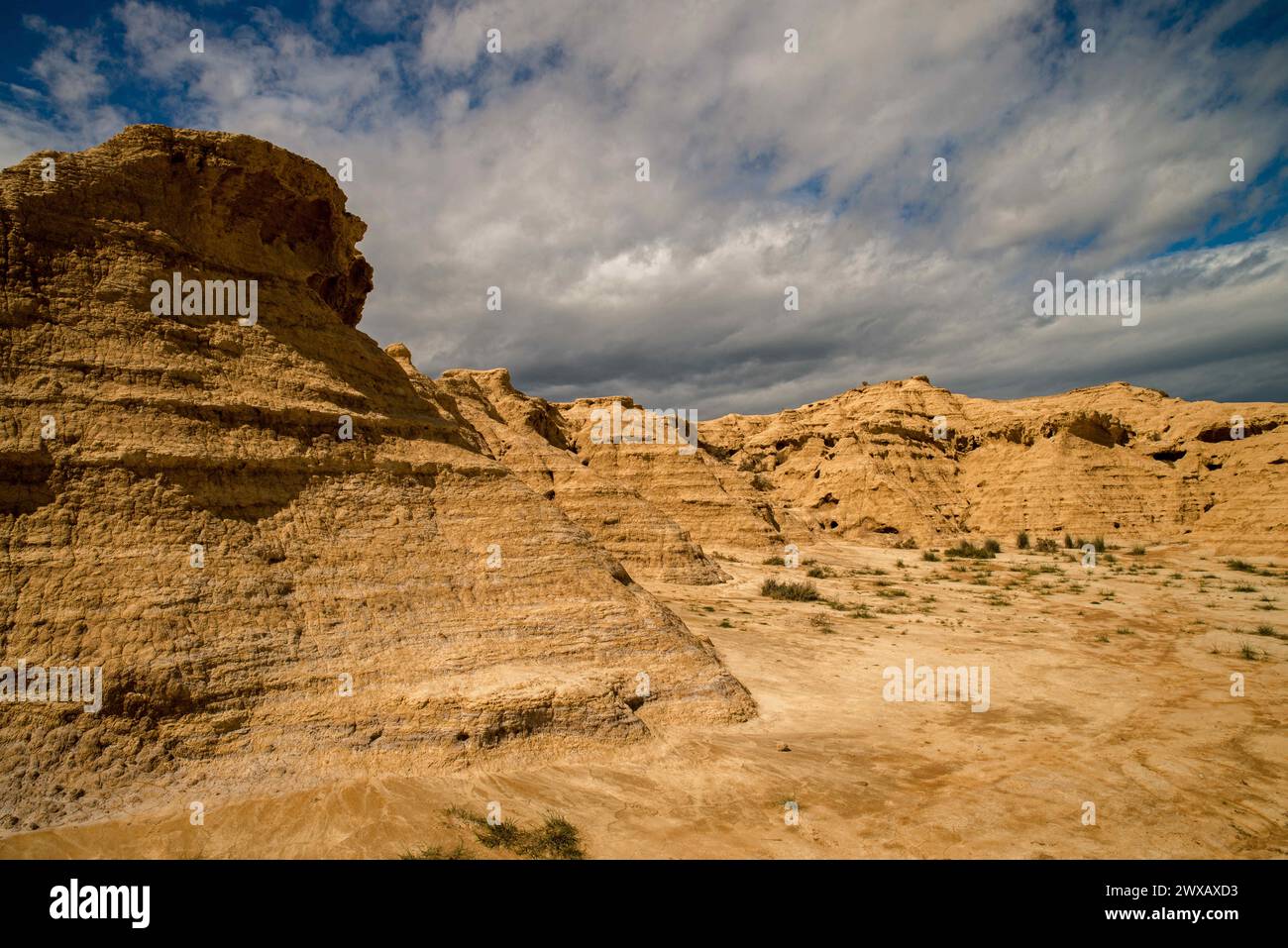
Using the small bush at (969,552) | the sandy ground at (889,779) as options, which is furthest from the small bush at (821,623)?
the small bush at (969,552)

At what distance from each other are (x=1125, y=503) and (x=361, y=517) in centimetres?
4655

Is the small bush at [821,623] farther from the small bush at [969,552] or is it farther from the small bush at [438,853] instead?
the small bush at [969,552]

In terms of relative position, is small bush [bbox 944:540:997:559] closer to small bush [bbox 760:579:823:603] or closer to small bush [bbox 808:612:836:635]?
small bush [bbox 760:579:823:603]

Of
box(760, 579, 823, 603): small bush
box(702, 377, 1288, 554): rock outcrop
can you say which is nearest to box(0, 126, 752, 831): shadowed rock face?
box(760, 579, 823, 603): small bush

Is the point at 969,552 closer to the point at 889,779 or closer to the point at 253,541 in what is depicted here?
the point at 889,779

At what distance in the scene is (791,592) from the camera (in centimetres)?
2206

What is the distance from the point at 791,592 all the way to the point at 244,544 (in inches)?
696

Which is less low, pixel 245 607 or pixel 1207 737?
pixel 245 607

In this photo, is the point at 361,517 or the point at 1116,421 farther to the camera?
the point at 1116,421

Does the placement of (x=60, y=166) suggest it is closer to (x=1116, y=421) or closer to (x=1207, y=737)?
(x=1207, y=737)

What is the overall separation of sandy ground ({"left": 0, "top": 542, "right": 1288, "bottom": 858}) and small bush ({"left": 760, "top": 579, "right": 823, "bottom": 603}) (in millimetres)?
6110

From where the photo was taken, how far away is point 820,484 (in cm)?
4925

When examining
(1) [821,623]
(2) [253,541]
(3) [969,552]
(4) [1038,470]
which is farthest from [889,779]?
(4) [1038,470]
